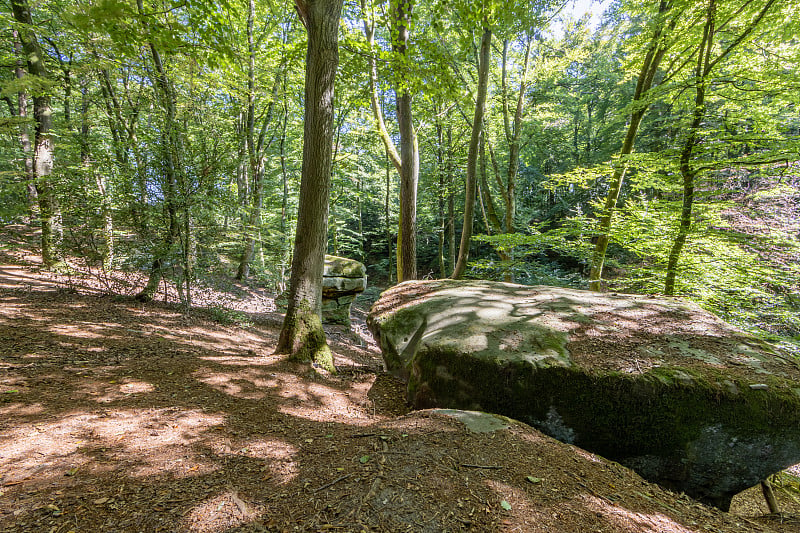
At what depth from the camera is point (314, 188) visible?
3.97 m

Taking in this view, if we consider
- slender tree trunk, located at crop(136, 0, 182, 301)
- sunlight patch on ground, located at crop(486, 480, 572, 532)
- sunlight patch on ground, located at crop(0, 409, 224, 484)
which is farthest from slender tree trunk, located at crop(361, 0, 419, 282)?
sunlight patch on ground, located at crop(486, 480, 572, 532)

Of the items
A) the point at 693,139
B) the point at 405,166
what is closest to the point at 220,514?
the point at 405,166

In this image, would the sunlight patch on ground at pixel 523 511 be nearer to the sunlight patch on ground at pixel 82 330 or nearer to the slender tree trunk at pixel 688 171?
the sunlight patch on ground at pixel 82 330

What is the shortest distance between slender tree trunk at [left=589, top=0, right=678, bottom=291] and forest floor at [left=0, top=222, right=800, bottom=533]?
4.64 meters

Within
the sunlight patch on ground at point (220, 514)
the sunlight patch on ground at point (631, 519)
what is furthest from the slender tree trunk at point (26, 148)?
the sunlight patch on ground at point (631, 519)

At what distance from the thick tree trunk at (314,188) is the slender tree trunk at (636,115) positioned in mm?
5701

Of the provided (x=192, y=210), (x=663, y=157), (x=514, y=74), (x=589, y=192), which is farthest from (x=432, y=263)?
(x=192, y=210)

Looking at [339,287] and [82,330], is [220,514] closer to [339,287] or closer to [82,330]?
[82,330]

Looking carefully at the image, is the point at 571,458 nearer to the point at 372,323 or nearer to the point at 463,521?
the point at 463,521

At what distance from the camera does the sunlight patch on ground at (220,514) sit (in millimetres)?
1378

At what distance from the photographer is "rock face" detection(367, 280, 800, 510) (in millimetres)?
2326

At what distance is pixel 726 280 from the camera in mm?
5426

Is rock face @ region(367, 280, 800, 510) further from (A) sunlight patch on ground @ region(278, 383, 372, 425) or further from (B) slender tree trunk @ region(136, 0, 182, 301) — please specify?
(B) slender tree trunk @ region(136, 0, 182, 301)

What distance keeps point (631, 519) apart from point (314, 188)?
404 centimetres
